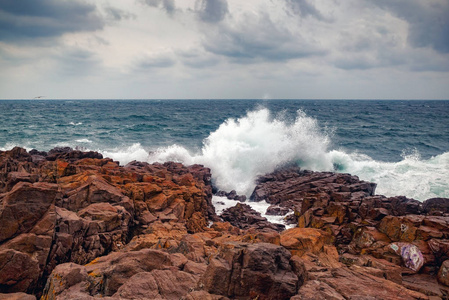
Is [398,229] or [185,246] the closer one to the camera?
[185,246]

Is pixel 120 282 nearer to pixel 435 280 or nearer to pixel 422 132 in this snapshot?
pixel 435 280

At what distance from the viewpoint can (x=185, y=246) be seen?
8539mm

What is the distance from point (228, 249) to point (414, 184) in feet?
73.2

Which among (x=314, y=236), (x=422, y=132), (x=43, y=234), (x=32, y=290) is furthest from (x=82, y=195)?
(x=422, y=132)

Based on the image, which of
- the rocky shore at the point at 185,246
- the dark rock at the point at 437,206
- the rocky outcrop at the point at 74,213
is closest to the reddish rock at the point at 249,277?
the rocky shore at the point at 185,246

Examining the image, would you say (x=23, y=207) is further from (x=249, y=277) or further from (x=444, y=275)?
(x=444, y=275)

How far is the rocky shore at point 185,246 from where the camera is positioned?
582 centimetres

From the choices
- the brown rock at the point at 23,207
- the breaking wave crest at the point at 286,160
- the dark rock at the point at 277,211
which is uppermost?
the brown rock at the point at 23,207

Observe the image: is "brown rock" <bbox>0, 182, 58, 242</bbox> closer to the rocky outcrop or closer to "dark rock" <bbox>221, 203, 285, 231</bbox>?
the rocky outcrop

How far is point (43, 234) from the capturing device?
25.4ft

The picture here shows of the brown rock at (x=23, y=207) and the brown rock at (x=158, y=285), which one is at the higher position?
the brown rock at (x=23, y=207)

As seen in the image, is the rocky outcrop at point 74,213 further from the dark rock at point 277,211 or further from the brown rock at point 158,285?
the dark rock at point 277,211

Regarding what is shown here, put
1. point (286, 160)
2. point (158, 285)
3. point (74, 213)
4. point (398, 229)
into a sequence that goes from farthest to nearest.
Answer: point (286, 160) < point (398, 229) < point (74, 213) < point (158, 285)

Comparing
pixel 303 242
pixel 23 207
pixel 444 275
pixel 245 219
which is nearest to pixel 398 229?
pixel 444 275
